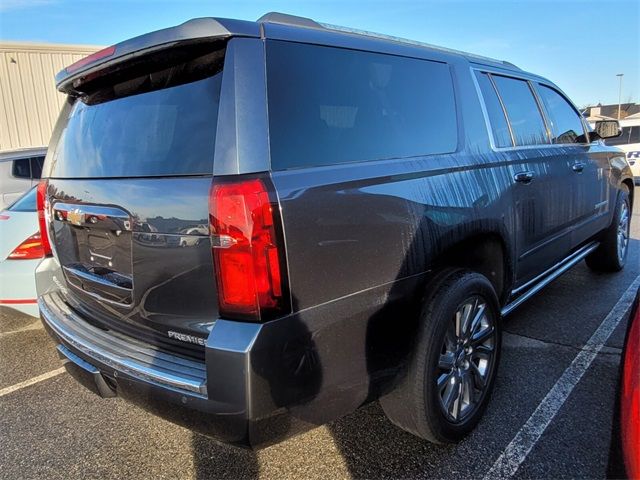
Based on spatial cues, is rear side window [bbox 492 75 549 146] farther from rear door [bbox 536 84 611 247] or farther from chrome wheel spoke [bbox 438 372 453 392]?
chrome wheel spoke [bbox 438 372 453 392]

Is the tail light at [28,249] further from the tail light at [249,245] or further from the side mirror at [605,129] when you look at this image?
the side mirror at [605,129]

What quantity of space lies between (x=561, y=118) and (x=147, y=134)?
340 centimetres

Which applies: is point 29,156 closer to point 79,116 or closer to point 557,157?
point 79,116

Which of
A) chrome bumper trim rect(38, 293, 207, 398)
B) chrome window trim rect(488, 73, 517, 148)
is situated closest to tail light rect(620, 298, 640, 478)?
chrome bumper trim rect(38, 293, 207, 398)

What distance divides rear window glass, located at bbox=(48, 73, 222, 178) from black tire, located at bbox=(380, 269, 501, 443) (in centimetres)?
120

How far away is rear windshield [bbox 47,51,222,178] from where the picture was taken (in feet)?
6.07

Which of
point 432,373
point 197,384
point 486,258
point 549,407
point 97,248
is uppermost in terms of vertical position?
point 97,248

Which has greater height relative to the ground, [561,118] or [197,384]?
[561,118]

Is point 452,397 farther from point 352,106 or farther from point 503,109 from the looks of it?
point 503,109

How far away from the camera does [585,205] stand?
4.14 metres

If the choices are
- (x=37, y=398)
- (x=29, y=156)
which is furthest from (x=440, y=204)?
(x=29, y=156)

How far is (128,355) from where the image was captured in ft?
6.70

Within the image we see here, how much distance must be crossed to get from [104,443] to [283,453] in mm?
960

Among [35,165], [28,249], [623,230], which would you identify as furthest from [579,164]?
[35,165]
